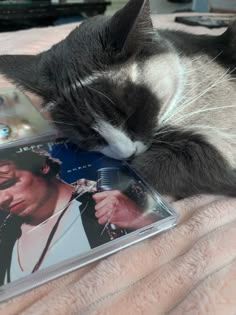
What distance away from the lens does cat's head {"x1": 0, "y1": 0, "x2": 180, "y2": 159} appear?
0.68m

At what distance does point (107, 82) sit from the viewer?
0.69 metres

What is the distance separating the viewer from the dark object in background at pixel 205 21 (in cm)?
163

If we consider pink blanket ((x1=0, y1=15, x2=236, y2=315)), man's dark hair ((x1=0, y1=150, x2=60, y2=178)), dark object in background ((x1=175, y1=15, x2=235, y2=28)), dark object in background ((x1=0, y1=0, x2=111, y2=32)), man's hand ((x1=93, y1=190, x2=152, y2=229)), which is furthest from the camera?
dark object in background ((x1=0, y1=0, x2=111, y2=32))

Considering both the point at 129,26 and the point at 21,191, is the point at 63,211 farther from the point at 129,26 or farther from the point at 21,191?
the point at 129,26

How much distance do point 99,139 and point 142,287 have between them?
319mm

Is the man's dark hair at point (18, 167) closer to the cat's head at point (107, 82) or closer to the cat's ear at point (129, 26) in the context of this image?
the cat's head at point (107, 82)

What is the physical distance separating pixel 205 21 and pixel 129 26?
47.4 inches

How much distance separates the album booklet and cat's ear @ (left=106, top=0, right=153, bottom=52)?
275 mm

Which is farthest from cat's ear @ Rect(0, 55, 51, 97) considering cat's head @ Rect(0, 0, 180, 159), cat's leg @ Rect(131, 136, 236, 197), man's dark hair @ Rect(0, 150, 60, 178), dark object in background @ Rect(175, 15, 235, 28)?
dark object in background @ Rect(175, 15, 235, 28)

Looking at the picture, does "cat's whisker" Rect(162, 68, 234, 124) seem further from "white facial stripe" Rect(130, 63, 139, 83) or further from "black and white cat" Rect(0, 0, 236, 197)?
"white facial stripe" Rect(130, 63, 139, 83)

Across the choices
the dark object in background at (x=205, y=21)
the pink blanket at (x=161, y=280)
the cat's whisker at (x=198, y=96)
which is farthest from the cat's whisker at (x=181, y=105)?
the dark object in background at (x=205, y=21)

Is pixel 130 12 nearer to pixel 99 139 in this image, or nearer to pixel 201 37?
pixel 99 139

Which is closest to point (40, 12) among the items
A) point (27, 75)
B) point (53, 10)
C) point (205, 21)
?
point (53, 10)

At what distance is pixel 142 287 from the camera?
564mm
